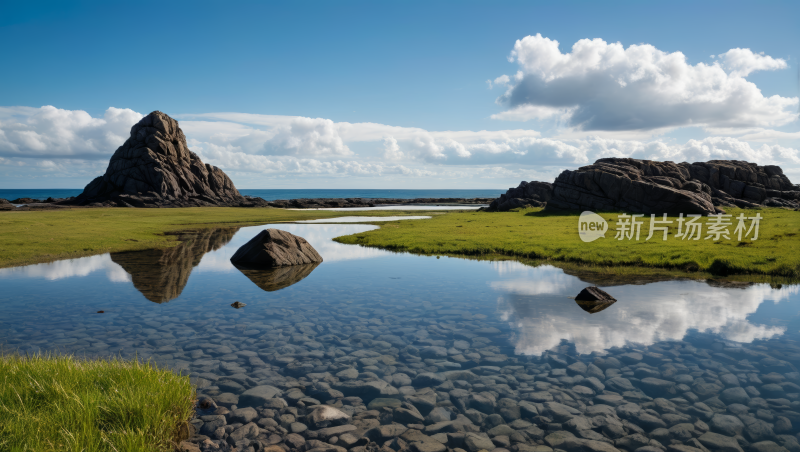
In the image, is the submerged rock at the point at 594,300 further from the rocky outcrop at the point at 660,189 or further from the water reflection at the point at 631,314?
the rocky outcrop at the point at 660,189

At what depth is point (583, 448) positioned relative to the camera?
309 inches

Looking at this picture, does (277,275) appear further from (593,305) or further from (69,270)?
(593,305)

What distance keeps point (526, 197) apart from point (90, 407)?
94.8m

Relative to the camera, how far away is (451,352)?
12.6 meters

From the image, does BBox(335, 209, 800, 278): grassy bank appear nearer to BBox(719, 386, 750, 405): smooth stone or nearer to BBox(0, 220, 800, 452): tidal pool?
BBox(0, 220, 800, 452): tidal pool

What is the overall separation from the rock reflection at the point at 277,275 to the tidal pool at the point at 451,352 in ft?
1.20

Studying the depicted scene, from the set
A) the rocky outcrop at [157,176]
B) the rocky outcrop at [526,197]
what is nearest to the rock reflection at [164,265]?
Answer: the rocky outcrop at [526,197]

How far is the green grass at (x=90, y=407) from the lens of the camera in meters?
6.85

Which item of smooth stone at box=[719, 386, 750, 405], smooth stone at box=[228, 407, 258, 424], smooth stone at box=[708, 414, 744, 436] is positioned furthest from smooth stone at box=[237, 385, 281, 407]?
smooth stone at box=[719, 386, 750, 405]

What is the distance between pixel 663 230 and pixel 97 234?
50139 millimetres

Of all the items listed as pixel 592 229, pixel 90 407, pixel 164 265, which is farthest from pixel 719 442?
pixel 592 229

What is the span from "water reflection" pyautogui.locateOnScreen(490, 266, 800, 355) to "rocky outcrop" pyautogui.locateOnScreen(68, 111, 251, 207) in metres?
113

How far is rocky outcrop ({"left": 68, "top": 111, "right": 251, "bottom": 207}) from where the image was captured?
4619 inches

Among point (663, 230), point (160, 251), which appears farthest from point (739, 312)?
point (160, 251)
